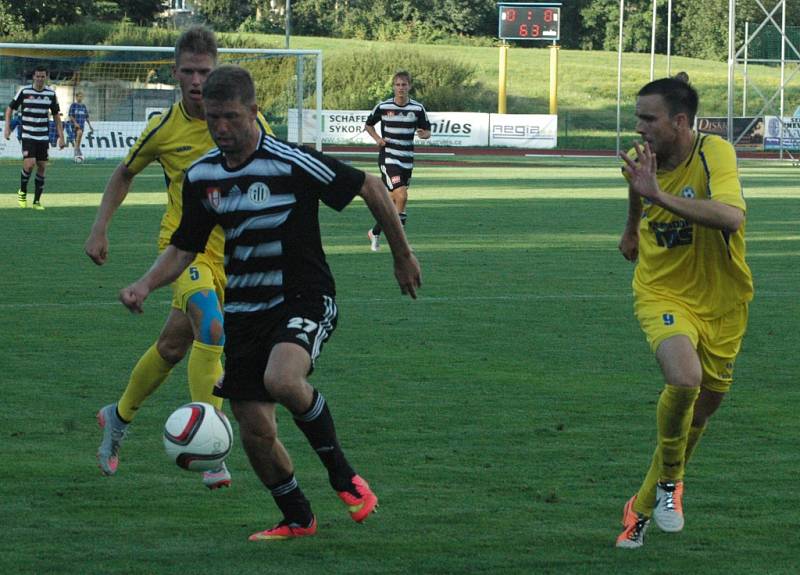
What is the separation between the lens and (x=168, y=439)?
5.49 metres

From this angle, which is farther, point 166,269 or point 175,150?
point 175,150

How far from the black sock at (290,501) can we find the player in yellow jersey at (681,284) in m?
1.20

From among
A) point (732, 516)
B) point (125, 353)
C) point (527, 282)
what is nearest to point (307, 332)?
point (732, 516)

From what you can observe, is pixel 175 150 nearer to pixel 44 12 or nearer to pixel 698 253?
pixel 698 253

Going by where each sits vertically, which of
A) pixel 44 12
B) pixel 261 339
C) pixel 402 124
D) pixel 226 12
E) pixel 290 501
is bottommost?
pixel 290 501

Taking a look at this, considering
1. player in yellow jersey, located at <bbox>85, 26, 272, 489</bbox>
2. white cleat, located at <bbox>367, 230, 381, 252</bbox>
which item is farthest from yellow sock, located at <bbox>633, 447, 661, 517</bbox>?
white cleat, located at <bbox>367, 230, 381, 252</bbox>

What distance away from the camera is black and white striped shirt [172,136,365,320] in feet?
17.9

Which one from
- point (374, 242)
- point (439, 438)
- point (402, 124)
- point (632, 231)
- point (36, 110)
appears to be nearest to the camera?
point (632, 231)

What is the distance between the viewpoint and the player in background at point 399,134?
1858 cm

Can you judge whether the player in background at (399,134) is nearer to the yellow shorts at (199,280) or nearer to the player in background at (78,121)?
the yellow shorts at (199,280)

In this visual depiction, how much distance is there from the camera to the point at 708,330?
18.9 ft

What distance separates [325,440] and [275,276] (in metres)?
0.65

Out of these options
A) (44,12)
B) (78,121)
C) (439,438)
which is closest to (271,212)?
(439,438)

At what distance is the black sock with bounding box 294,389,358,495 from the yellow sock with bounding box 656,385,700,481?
3.92 ft
